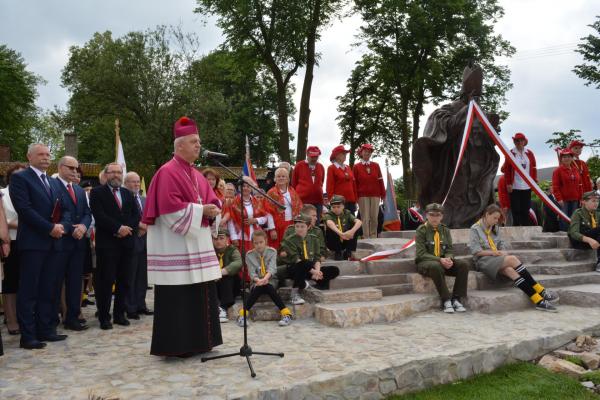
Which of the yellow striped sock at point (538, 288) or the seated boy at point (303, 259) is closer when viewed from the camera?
the seated boy at point (303, 259)

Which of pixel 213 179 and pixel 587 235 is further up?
pixel 213 179

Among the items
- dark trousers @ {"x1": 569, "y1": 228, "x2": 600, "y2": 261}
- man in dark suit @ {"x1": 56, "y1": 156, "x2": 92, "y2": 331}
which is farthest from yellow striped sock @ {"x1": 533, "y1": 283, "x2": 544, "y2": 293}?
man in dark suit @ {"x1": 56, "y1": 156, "x2": 92, "y2": 331}

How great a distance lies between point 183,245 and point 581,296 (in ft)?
18.4

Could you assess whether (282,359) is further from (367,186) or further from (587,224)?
(587,224)

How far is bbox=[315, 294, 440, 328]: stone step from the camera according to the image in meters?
5.99

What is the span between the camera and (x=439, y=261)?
6.96 meters

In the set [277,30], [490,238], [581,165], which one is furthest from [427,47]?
[490,238]

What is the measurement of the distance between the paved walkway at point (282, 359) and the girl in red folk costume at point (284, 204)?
1.77m

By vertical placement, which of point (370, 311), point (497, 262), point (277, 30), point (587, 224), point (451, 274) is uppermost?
point (277, 30)

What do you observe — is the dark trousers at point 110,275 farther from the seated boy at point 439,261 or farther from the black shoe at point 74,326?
the seated boy at point 439,261

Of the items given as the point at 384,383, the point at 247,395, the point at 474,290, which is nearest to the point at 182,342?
the point at 247,395

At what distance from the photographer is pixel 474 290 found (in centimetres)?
741

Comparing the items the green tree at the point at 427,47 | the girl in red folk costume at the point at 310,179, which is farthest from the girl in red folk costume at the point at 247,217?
the green tree at the point at 427,47

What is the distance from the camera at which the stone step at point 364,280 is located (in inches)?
A: 278
